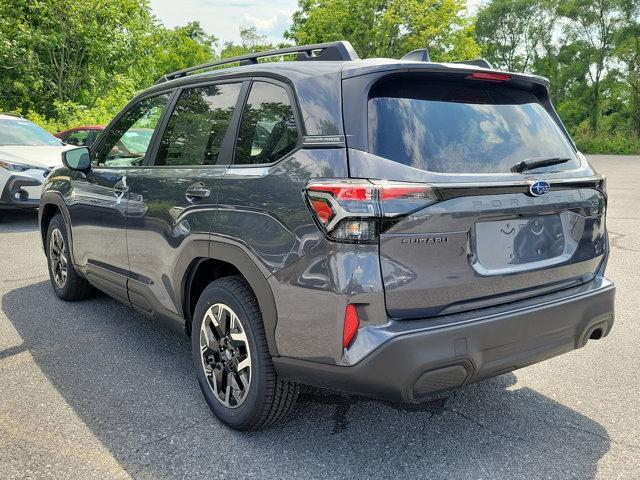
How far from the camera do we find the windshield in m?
9.81

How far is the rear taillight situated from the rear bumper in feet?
1.29

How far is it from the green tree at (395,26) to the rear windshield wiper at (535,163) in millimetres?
28729

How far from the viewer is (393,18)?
2947 centimetres

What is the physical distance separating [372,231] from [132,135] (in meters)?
A: 2.48

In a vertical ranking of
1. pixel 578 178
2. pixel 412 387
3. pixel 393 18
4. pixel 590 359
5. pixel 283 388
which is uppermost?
pixel 393 18

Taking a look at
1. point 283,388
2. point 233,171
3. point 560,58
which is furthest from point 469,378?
point 560,58

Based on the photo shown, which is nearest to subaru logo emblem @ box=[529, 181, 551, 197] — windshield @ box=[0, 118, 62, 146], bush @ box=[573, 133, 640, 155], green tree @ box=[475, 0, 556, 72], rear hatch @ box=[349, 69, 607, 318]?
rear hatch @ box=[349, 69, 607, 318]

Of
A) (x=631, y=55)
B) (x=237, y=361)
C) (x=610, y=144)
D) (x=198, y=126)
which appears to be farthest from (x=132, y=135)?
(x=631, y=55)

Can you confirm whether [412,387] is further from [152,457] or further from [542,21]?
[542,21]

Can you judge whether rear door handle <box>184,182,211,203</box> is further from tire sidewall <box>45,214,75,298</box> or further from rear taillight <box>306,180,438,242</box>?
tire sidewall <box>45,214,75,298</box>

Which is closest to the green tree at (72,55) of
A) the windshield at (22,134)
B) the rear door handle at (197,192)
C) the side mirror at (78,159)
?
the windshield at (22,134)

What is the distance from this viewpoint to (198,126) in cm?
327

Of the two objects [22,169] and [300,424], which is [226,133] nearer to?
[300,424]

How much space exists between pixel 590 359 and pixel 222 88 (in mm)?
2898
